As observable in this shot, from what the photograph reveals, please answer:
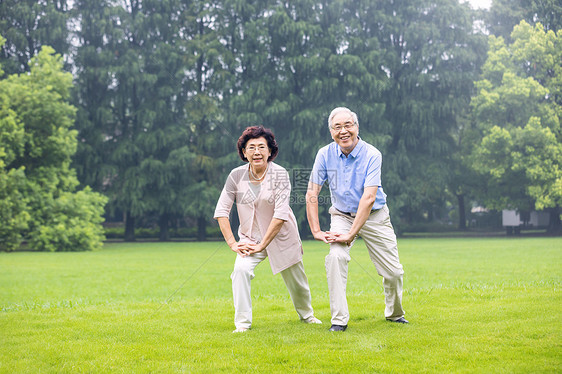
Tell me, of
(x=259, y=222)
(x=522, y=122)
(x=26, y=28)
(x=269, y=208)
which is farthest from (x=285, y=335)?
(x=522, y=122)

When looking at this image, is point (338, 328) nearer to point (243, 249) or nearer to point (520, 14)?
point (243, 249)

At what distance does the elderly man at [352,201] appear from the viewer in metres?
5.51

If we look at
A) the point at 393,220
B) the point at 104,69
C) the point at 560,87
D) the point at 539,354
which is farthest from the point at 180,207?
the point at 539,354

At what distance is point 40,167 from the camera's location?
2564cm

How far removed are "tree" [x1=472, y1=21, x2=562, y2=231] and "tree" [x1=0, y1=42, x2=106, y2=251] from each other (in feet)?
72.5

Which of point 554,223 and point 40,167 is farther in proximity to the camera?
point 554,223

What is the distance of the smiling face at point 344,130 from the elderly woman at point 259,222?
65 cm

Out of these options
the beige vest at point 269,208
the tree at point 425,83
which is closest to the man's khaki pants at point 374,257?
the beige vest at point 269,208

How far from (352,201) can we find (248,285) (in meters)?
1.35

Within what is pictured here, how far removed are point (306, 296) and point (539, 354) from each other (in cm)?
240

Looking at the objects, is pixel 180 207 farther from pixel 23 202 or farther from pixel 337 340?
pixel 337 340

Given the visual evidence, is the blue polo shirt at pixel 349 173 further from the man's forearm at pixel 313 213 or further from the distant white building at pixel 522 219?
the distant white building at pixel 522 219

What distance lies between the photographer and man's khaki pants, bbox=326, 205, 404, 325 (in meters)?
5.45

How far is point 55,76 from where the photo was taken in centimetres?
2559
